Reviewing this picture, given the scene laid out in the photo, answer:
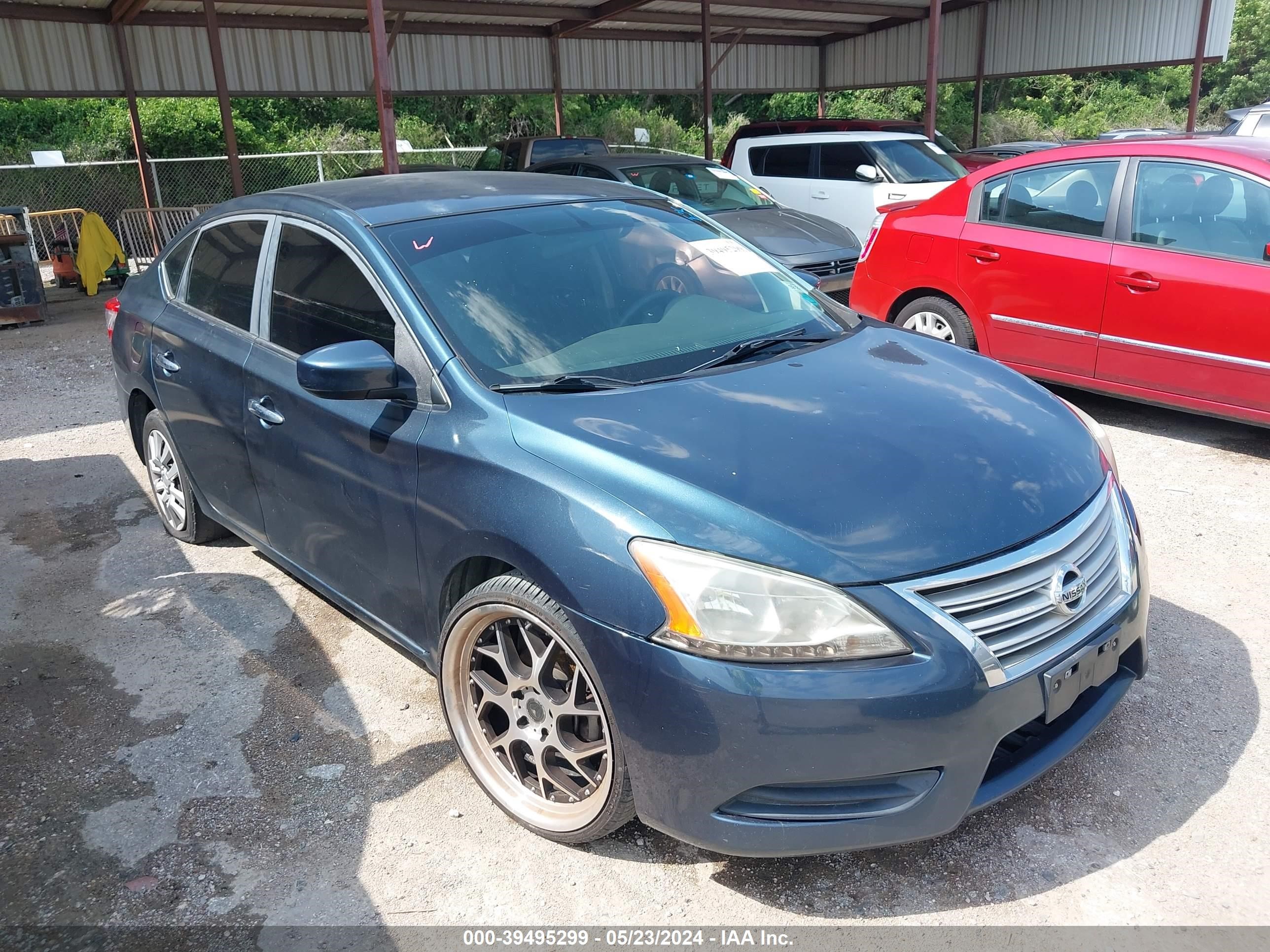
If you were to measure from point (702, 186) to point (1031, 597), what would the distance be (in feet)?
27.5

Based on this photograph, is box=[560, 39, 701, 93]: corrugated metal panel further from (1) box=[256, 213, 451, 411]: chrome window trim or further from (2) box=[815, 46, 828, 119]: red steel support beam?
(1) box=[256, 213, 451, 411]: chrome window trim

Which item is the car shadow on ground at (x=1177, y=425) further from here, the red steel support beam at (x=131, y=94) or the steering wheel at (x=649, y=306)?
the red steel support beam at (x=131, y=94)

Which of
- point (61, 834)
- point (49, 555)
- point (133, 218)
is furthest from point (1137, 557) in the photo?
point (133, 218)

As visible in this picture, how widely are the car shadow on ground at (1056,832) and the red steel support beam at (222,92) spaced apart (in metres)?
12.6

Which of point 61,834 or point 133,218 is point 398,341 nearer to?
point 61,834

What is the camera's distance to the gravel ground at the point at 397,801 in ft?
8.26

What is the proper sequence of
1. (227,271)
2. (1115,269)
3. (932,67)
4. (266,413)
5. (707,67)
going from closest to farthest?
(266,413)
(227,271)
(1115,269)
(932,67)
(707,67)

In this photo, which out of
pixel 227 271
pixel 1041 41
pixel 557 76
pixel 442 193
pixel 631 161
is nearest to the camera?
pixel 442 193

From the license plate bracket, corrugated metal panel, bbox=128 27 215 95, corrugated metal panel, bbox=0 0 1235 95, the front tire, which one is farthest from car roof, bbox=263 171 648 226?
corrugated metal panel, bbox=128 27 215 95

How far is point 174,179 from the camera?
23.8 m

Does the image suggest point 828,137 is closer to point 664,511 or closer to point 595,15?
point 595,15

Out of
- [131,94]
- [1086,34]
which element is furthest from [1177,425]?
[1086,34]

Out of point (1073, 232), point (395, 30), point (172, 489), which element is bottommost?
point (172, 489)

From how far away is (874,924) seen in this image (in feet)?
7.93
